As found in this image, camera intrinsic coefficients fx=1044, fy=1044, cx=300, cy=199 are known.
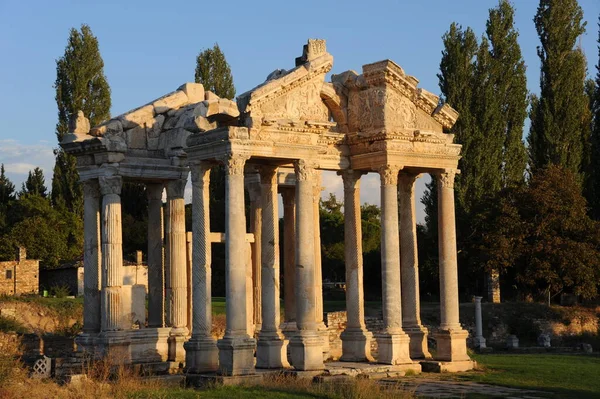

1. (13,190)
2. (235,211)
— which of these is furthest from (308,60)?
(13,190)

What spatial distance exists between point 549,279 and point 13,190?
40.5m

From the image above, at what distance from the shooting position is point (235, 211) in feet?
87.2

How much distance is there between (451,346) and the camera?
1198 inches

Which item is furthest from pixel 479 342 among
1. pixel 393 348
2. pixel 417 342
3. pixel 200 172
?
pixel 200 172

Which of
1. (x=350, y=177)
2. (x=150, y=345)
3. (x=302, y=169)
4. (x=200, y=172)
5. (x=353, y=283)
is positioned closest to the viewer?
(x=200, y=172)

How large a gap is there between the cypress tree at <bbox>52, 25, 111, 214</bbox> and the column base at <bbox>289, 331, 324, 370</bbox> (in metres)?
35.2

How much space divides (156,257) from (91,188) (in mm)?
3028

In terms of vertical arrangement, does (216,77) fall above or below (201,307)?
above

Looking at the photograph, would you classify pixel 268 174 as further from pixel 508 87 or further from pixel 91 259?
pixel 508 87

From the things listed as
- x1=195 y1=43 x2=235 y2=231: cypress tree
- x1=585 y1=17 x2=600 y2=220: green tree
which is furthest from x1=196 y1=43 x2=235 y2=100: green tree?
x1=585 y1=17 x2=600 y2=220: green tree

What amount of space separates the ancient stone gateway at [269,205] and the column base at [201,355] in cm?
3

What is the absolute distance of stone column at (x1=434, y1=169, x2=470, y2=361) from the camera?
30594mm

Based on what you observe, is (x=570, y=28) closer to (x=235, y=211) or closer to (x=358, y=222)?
(x=358, y=222)

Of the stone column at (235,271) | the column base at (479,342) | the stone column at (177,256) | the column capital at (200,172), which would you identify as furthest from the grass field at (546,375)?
the column base at (479,342)
